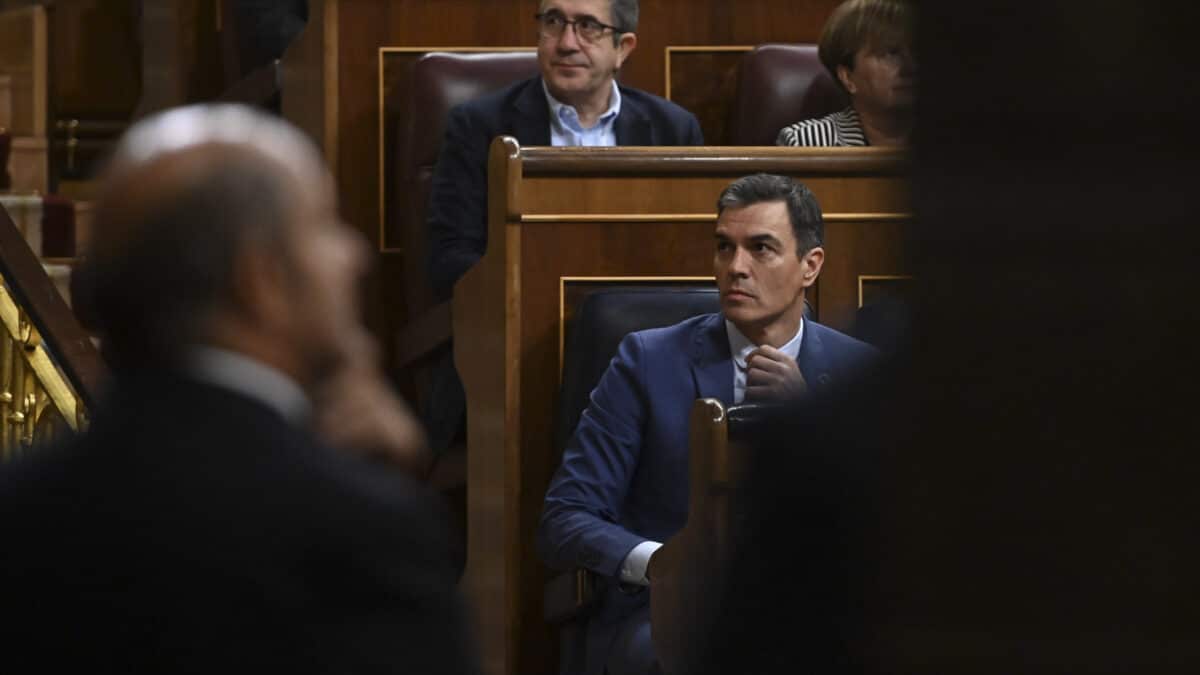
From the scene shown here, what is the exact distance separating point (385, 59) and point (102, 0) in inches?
113

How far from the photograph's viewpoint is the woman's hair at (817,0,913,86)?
11.5 feet

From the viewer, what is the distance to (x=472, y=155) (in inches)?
144

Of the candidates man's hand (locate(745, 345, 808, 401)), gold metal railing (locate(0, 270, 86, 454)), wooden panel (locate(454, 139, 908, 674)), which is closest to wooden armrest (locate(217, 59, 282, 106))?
gold metal railing (locate(0, 270, 86, 454))

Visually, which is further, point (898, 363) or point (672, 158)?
point (672, 158)

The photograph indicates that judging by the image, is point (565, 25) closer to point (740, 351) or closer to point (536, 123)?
point (536, 123)

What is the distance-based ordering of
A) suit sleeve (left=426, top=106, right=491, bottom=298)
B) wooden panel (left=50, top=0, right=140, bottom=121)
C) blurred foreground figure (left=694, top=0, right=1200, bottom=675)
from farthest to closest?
wooden panel (left=50, top=0, right=140, bottom=121) → suit sleeve (left=426, top=106, right=491, bottom=298) → blurred foreground figure (left=694, top=0, right=1200, bottom=675)

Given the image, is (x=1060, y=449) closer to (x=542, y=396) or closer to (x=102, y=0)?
(x=542, y=396)

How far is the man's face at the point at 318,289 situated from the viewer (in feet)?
2.87

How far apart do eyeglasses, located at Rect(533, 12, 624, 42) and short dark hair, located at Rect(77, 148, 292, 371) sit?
9.10ft

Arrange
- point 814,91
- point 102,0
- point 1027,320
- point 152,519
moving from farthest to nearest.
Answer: point 102,0
point 814,91
point 152,519
point 1027,320

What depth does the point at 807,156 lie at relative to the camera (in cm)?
319

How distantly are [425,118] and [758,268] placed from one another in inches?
45.1

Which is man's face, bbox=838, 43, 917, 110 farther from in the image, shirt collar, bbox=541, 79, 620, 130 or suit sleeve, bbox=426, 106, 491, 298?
suit sleeve, bbox=426, 106, 491, 298

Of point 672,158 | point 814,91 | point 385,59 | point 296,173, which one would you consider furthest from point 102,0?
point 296,173
